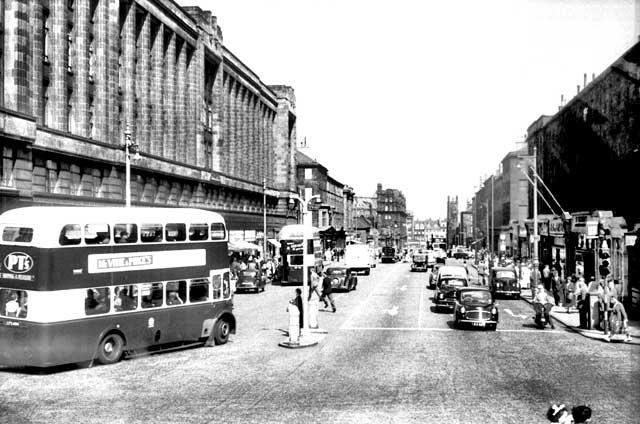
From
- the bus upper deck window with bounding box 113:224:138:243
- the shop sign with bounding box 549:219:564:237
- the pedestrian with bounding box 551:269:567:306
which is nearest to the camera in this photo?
the bus upper deck window with bounding box 113:224:138:243

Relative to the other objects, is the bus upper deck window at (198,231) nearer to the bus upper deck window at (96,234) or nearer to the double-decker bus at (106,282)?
the double-decker bus at (106,282)

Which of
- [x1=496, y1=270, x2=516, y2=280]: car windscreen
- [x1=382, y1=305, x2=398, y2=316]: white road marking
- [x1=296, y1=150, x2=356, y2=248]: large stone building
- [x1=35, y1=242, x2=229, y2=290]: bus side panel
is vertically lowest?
[x1=382, y1=305, x2=398, y2=316]: white road marking

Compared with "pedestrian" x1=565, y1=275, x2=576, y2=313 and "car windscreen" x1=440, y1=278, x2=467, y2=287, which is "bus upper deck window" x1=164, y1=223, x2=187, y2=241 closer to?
"car windscreen" x1=440, y1=278, x2=467, y2=287

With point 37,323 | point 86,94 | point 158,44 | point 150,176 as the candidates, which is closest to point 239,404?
point 37,323

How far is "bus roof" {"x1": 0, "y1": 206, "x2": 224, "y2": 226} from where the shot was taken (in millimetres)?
18062

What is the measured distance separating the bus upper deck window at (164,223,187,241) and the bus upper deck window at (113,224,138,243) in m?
1.27

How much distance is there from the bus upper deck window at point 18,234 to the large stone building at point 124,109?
13697mm

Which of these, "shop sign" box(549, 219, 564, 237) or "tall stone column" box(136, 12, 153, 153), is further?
"shop sign" box(549, 219, 564, 237)

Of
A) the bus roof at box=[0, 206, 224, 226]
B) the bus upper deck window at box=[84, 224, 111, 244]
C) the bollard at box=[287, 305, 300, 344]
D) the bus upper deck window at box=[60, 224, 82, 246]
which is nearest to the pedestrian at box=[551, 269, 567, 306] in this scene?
the bollard at box=[287, 305, 300, 344]

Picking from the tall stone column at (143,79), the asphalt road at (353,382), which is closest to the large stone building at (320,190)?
the tall stone column at (143,79)

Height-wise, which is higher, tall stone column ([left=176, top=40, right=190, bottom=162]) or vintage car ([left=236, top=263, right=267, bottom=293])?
tall stone column ([left=176, top=40, right=190, bottom=162])

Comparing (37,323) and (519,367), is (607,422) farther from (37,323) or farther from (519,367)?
(37,323)

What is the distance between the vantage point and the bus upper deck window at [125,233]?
19.9 metres

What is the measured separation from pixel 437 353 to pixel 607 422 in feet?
27.6
